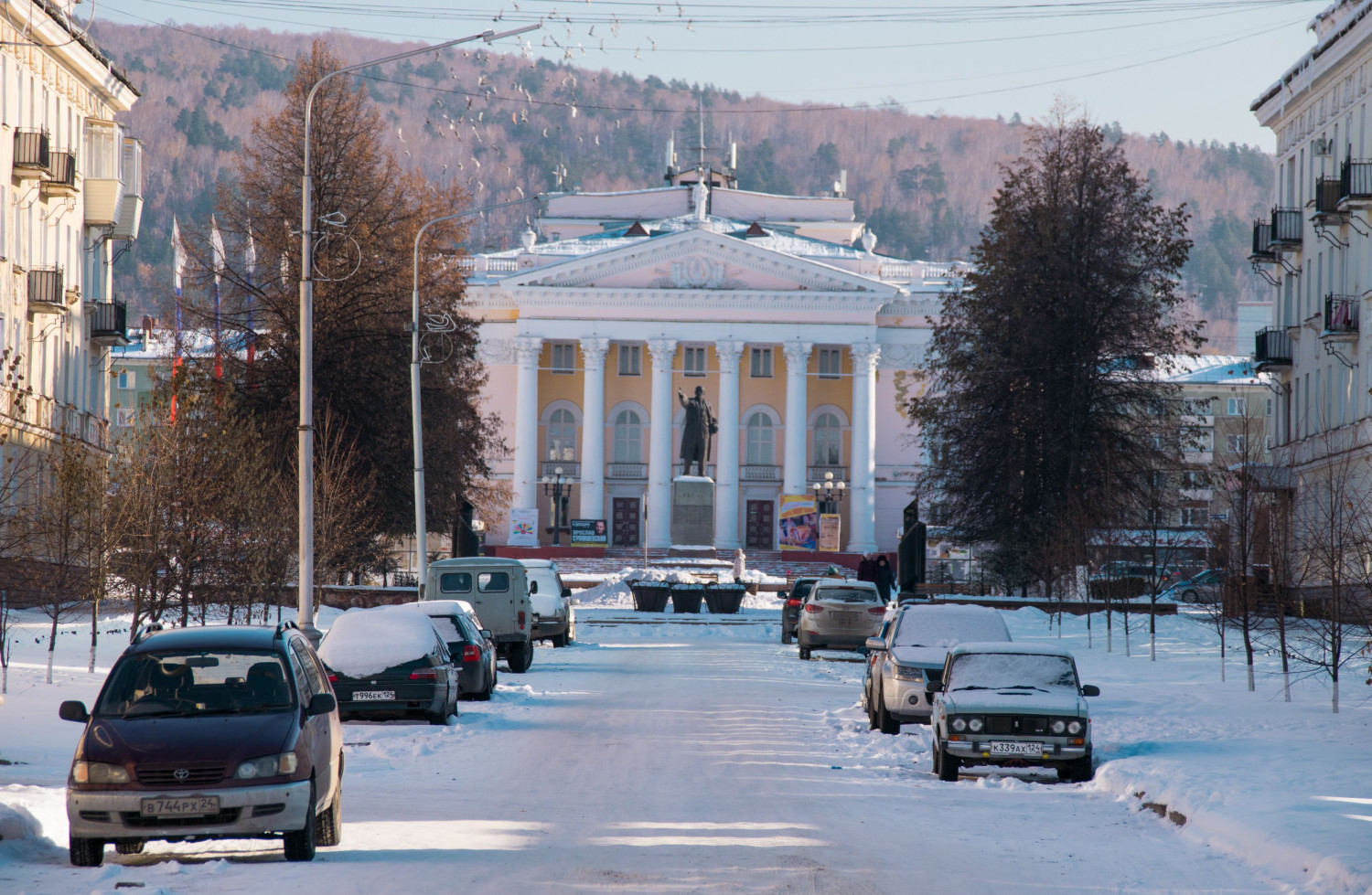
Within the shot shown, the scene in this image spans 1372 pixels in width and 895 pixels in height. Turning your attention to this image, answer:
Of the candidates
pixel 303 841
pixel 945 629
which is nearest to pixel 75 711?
pixel 303 841

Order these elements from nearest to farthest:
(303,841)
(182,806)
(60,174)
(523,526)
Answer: (182,806) → (303,841) → (60,174) → (523,526)

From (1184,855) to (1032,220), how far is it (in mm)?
37349

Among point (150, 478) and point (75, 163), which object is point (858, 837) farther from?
point (75, 163)

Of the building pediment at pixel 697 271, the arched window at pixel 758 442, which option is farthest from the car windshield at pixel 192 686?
the arched window at pixel 758 442

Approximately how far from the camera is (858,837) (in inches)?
459

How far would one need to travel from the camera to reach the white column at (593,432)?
85.0m

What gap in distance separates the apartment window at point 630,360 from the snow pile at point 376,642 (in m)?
68.8

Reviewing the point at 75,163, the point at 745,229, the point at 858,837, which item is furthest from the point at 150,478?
the point at 745,229

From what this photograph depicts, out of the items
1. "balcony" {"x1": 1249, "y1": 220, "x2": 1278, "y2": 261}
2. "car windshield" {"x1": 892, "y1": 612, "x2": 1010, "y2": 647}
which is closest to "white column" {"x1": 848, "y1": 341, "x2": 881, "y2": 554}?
"balcony" {"x1": 1249, "y1": 220, "x2": 1278, "y2": 261}

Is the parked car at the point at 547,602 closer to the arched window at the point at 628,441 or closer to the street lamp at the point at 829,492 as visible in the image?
the street lamp at the point at 829,492

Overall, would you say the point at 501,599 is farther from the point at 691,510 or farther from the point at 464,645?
the point at 691,510

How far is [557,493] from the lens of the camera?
82375 mm

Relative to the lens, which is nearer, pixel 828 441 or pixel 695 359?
pixel 695 359

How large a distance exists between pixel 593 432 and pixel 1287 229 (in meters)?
Result: 39.3
